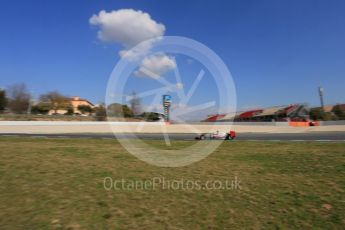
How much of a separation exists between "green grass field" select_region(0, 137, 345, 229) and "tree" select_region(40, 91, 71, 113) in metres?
109

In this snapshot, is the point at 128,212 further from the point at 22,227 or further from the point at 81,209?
the point at 22,227

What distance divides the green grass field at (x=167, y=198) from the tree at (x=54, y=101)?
359 ft

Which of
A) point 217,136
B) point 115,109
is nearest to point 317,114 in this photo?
point 217,136

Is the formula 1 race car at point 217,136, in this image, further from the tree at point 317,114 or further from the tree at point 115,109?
the tree at point 317,114

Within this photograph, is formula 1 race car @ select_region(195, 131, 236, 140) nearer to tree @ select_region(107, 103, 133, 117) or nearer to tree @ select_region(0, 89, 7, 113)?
tree @ select_region(107, 103, 133, 117)

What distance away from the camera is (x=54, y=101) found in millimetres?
115438

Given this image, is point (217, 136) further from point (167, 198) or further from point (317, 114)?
point (317, 114)

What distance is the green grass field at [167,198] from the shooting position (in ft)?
22.9

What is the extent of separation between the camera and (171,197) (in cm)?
838

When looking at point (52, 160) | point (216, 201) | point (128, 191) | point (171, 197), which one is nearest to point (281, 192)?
point (216, 201)

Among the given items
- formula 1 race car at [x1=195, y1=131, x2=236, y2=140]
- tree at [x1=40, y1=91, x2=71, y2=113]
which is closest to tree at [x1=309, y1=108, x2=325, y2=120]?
formula 1 race car at [x1=195, y1=131, x2=236, y2=140]

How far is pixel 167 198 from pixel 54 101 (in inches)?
4542

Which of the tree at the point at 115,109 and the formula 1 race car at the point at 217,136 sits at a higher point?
the tree at the point at 115,109

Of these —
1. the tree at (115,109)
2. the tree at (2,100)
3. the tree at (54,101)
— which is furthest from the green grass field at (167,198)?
the tree at (54,101)
